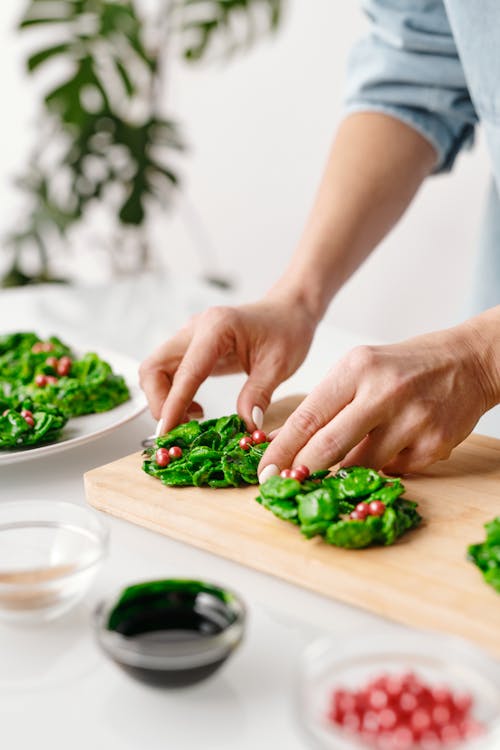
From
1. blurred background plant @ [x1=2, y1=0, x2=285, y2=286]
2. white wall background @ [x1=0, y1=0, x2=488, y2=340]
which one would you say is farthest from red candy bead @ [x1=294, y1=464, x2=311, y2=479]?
Result: white wall background @ [x1=0, y1=0, x2=488, y2=340]

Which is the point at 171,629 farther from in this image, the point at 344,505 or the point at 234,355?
the point at 234,355

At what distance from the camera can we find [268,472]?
1.29 m

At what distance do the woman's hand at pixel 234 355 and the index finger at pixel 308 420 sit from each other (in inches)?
8.6

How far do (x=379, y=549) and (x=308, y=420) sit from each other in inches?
9.0

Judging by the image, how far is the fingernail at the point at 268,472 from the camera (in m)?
1.29

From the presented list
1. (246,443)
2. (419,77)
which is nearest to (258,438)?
(246,443)

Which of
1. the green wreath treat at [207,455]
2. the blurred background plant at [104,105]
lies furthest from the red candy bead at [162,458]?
the blurred background plant at [104,105]

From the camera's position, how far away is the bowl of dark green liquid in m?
0.84

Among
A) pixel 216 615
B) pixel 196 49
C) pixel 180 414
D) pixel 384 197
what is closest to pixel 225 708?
pixel 216 615

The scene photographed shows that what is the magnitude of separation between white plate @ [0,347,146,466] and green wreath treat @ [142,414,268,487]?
0.36ft

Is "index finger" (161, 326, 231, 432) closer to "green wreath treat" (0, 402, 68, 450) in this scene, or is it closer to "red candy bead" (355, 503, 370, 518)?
"green wreath treat" (0, 402, 68, 450)

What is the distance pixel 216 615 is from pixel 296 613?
0.62ft

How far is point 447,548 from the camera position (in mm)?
1135

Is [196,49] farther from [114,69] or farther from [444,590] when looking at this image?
[444,590]
